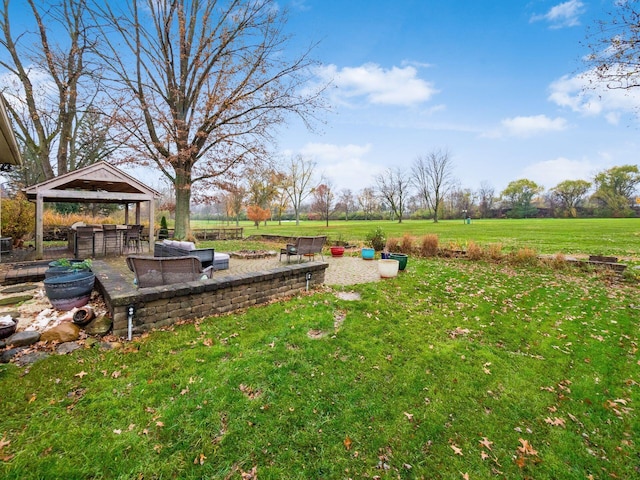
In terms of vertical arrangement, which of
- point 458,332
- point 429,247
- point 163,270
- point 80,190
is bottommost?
point 458,332

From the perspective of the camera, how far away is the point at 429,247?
11680 millimetres

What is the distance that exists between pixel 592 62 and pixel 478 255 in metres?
6.49

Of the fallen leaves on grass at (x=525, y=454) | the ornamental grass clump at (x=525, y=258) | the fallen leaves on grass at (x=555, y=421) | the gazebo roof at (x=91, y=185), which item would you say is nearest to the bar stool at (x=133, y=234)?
the gazebo roof at (x=91, y=185)

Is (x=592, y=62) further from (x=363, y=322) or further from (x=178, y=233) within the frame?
(x=178, y=233)

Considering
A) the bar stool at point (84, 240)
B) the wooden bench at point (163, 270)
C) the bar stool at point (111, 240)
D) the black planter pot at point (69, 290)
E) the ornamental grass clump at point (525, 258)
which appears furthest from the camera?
the bar stool at point (111, 240)

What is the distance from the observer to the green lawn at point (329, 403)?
84.7 inches

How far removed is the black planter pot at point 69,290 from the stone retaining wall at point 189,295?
235 millimetres

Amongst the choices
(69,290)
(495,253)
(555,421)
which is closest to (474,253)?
(495,253)

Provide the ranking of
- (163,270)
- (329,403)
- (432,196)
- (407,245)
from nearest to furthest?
(329,403) → (163,270) → (407,245) → (432,196)

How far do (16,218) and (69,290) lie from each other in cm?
1146

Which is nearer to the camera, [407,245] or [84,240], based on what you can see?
[84,240]

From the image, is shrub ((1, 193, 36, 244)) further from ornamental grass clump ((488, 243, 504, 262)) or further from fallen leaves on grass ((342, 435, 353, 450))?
ornamental grass clump ((488, 243, 504, 262))

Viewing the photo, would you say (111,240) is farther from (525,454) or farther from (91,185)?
(525,454)

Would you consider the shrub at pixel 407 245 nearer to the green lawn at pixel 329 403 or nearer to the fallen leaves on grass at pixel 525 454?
the green lawn at pixel 329 403
